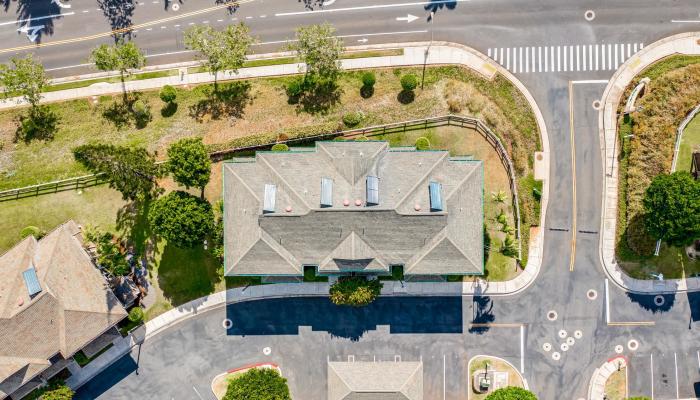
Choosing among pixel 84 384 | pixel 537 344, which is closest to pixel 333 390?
pixel 537 344

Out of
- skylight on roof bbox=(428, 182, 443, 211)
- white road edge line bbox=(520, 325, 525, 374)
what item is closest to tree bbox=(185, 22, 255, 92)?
skylight on roof bbox=(428, 182, 443, 211)

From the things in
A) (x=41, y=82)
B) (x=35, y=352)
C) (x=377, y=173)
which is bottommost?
(x=35, y=352)

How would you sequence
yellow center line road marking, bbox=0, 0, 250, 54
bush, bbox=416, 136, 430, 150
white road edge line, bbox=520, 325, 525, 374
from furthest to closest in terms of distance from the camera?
yellow center line road marking, bbox=0, 0, 250, 54 → white road edge line, bbox=520, 325, 525, 374 → bush, bbox=416, 136, 430, 150

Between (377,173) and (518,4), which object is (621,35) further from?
(377,173)

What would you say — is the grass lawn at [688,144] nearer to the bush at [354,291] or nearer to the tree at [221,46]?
the bush at [354,291]

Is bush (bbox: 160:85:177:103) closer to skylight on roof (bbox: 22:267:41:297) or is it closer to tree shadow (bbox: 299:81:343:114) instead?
tree shadow (bbox: 299:81:343:114)

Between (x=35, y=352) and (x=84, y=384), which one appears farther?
(x=84, y=384)

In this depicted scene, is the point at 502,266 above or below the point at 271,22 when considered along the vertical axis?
below

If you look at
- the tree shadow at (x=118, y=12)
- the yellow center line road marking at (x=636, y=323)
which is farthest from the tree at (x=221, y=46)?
the yellow center line road marking at (x=636, y=323)
